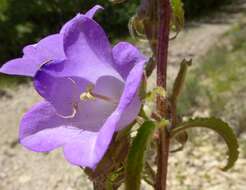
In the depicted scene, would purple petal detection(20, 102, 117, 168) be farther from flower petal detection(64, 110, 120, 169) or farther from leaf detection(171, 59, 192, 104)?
leaf detection(171, 59, 192, 104)

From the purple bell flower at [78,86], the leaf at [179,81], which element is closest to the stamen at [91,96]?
the purple bell flower at [78,86]

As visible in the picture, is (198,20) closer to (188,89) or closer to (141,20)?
(188,89)

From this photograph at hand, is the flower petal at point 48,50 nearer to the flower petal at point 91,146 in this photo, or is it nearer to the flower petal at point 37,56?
the flower petal at point 37,56

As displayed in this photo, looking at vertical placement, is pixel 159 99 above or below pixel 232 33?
below

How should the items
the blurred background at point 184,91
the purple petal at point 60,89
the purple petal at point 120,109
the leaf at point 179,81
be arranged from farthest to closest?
the blurred background at point 184,91, the leaf at point 179,81, the purple petal at point 60,89, the purple petal at point 120,109

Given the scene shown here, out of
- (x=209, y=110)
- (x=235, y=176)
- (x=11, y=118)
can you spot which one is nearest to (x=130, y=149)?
(x=235, y=176)

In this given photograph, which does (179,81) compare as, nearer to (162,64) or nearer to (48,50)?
(162,64)

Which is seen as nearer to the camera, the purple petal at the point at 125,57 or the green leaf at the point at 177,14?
the purple petal at the point at 125,57
